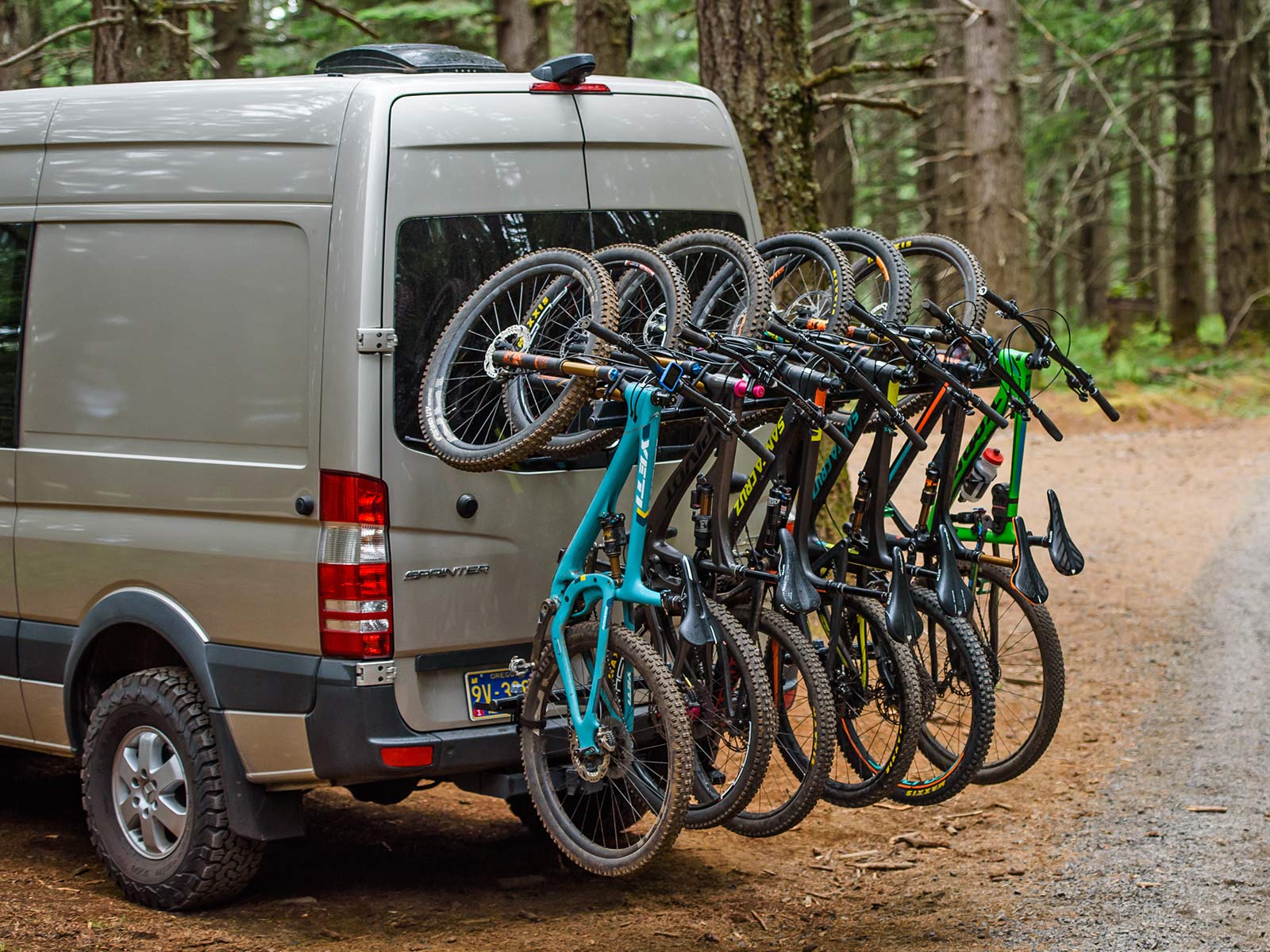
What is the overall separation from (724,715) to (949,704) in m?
0.99

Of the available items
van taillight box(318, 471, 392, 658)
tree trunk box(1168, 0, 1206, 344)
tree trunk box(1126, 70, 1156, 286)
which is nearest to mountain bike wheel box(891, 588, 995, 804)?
van taillight box(318, 471, 392, 658)

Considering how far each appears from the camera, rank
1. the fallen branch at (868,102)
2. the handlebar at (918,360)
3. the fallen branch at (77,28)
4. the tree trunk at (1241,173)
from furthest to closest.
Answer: the tree trunk at (1241,173)
the fallen branch at (77,28)
the fallen branch at (868,102)
the handlebar at (918,360)

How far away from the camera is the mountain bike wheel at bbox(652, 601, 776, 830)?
4.25 metres

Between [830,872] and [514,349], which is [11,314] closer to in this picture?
[514,349]

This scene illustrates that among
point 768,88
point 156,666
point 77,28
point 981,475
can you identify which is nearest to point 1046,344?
point 981,475

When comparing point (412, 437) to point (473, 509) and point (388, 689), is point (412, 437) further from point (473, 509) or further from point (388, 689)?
point (388, 689)

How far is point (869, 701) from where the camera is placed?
15.9 ft

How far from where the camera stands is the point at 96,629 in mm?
4938

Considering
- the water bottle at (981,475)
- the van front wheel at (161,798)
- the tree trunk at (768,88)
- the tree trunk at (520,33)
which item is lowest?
the van front wheel at (161,798)

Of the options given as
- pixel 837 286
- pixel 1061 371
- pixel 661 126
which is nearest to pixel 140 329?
pixel 661 126

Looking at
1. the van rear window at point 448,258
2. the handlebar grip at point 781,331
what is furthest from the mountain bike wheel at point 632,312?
the handlebar grip at point 781,331

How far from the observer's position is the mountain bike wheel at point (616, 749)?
423cm

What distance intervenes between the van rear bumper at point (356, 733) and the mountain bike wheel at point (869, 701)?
130 centimetres

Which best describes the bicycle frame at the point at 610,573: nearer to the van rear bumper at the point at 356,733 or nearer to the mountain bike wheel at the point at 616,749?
the mountain bike wheel at the point at 616,749
